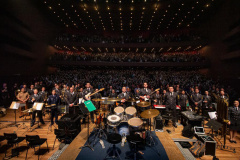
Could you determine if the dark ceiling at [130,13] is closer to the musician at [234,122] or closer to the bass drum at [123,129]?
the musician at [234,122]

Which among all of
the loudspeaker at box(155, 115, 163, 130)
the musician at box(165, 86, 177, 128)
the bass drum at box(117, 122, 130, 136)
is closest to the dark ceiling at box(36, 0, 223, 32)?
the musician at box(165, 86, 177, 128)

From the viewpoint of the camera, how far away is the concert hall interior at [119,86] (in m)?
4.22

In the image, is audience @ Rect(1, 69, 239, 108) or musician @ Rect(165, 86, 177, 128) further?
audience @ Rect(1, 69, 239, 108)

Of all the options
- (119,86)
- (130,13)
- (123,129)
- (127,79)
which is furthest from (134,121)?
(130,13)

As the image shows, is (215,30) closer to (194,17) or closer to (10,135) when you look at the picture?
(194,17)

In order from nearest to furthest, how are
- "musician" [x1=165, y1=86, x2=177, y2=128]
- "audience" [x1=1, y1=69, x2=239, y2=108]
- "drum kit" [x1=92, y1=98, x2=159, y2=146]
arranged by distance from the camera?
1. "drum kit" [x1=92, y1=98, x2=159, y2=146]
2. "musician" [x1=165, y1=86, x2=177, y2=128]
3. "audience" [x1=1, y1=69, x2=239, y2=108]

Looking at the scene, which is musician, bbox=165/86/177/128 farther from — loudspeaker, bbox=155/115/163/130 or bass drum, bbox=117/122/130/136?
bass drum, bbox=117/122/130/136

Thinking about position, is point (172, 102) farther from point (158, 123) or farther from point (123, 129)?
point (123, 129)

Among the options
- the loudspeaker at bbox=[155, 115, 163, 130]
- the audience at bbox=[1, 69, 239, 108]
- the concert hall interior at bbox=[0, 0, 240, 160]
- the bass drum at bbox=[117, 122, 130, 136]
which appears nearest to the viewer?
the concert hall interior at bbox=[0, 0, 240, 160]

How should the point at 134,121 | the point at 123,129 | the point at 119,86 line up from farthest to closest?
the point at 119,86
the point at 123,129
the point at 134,121

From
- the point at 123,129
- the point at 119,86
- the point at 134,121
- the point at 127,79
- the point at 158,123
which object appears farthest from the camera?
the point at 127,79

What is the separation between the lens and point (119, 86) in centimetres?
1230

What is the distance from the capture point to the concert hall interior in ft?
13.9

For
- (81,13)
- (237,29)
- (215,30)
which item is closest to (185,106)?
(237,29)
